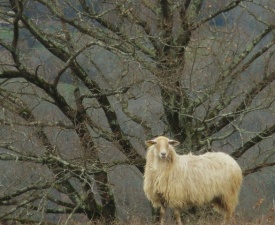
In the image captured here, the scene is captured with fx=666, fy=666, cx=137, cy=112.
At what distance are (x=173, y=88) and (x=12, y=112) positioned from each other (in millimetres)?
3935

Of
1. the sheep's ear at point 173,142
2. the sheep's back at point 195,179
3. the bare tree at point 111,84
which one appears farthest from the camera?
the bare tree at point 111,84

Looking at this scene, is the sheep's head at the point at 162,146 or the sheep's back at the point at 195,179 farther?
the sheep's back at the point at 195,179

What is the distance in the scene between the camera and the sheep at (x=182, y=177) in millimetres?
13781

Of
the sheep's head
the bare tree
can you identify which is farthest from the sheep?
the bare tree

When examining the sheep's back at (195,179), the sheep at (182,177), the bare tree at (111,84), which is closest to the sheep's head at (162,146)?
the sheep at (182,177)

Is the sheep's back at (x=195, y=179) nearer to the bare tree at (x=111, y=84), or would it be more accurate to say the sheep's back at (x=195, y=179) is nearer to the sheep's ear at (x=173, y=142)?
the sheep's ear at (x=173, y=142)

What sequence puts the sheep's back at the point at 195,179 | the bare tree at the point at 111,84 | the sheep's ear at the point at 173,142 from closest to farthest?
1. the sheep's ear at the point at 173,142
2. the sheep's back at the point at 195,179
3. the bare tree at the point at 111,84

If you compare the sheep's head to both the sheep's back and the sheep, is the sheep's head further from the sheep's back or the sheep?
the sheep's back

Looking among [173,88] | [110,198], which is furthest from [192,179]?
[110,198]

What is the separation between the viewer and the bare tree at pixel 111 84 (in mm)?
15289

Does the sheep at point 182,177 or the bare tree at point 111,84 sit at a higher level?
the bare tree at point 111,84

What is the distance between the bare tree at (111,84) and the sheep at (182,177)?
1.50 meters

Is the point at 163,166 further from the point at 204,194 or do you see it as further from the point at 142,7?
the point at 142,7

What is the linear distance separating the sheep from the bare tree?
1496 millimetres
